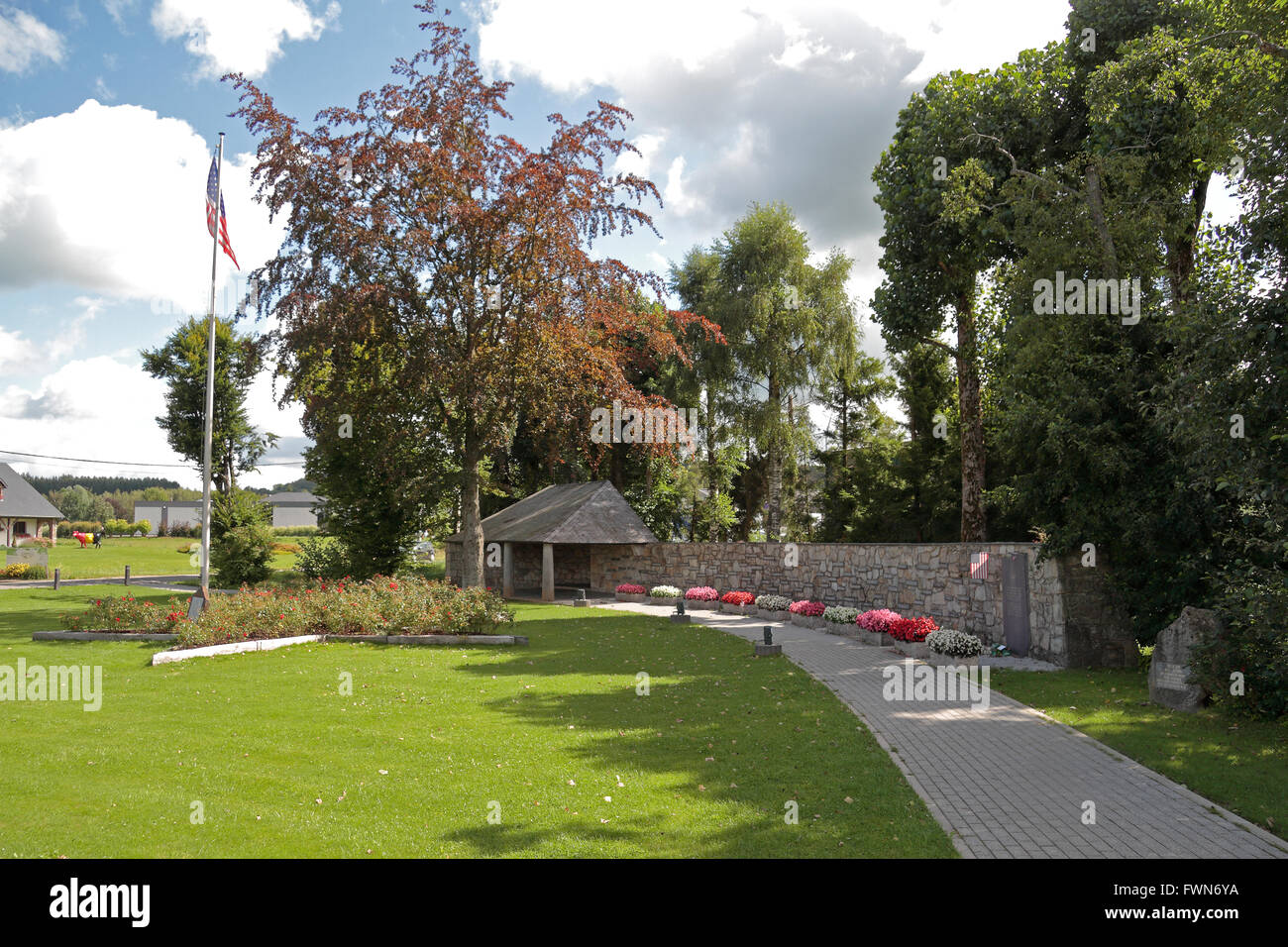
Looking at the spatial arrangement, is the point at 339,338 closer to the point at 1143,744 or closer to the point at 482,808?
the point at 482,808

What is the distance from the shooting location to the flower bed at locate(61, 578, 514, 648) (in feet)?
53.9

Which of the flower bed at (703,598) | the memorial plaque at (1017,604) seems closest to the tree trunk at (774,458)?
the flower bed at (703,598)

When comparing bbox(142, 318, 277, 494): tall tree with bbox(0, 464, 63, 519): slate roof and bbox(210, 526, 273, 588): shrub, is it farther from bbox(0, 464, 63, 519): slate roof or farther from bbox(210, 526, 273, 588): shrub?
bbox(0, 464, 63, 519): slate roof

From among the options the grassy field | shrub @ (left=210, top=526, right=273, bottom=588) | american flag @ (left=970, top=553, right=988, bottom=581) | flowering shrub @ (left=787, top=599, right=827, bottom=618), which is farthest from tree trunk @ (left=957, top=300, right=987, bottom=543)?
the grassy field

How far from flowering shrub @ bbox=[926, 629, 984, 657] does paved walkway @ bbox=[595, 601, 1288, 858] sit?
8.29 feet

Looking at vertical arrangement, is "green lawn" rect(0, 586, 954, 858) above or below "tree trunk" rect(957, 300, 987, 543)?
below

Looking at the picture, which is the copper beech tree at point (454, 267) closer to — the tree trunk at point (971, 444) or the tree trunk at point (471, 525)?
the tree trunk at point (471, 525)

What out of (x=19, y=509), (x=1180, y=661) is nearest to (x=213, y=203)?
(x=1180, y=661)

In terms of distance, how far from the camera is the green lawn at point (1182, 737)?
7.26 m

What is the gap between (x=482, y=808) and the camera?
6.52m

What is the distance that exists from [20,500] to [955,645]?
64.1 metres

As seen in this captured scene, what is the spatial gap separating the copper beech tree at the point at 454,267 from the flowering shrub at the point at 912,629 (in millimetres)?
11328

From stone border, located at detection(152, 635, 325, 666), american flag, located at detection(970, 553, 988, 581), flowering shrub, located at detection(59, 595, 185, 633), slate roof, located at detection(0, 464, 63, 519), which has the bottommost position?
stone border, located at detection(152, 635, 325, 666)

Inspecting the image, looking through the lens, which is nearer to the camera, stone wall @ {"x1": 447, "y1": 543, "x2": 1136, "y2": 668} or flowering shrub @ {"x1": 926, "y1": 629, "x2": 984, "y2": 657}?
flowering shrub @ {"x1": 926, "y1": 629, "x2": 984, "y2": 657}
